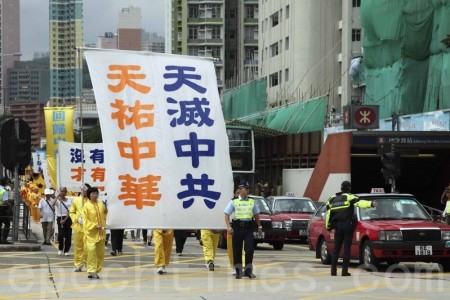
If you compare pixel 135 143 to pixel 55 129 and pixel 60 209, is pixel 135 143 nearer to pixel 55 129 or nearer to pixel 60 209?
pixel 60 209

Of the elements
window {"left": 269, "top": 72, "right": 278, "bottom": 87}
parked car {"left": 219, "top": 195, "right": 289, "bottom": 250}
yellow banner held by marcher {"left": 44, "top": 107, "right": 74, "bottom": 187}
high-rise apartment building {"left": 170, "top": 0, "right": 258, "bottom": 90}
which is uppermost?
high-rise apartment building {"left": 170, "top": 0, "right": 258, "bottom": 90}

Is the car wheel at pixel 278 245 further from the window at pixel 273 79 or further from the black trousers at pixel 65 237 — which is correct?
the window at pixel 273 79

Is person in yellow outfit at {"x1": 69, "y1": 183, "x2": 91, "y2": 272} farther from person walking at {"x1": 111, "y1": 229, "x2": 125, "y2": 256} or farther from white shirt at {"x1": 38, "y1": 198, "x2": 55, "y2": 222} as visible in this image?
white shirt at {"x1": 38, "y1": 198, "x2": 55, "y2": 222}

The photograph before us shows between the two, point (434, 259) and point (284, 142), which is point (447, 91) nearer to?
point (284, 142)

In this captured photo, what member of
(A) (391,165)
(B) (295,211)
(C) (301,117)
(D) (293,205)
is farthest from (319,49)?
(A) (391,165)

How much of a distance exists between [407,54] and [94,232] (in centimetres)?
3020

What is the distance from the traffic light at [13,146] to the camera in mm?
29375

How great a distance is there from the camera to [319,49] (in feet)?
273

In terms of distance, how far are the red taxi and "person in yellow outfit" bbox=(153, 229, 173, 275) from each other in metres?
3.87

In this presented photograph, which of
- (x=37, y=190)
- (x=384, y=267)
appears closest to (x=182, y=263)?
(x=384, y=267)

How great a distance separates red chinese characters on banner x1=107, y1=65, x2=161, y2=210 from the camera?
733 inches

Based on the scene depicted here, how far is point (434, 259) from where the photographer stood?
21703mm

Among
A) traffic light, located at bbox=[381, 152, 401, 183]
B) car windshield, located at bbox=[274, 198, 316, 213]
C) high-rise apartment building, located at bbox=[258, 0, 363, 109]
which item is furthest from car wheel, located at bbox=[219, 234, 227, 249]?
high-rise apartment building, located at bbox=[258, 0, 363, 109]

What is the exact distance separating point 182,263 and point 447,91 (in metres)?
22.4
